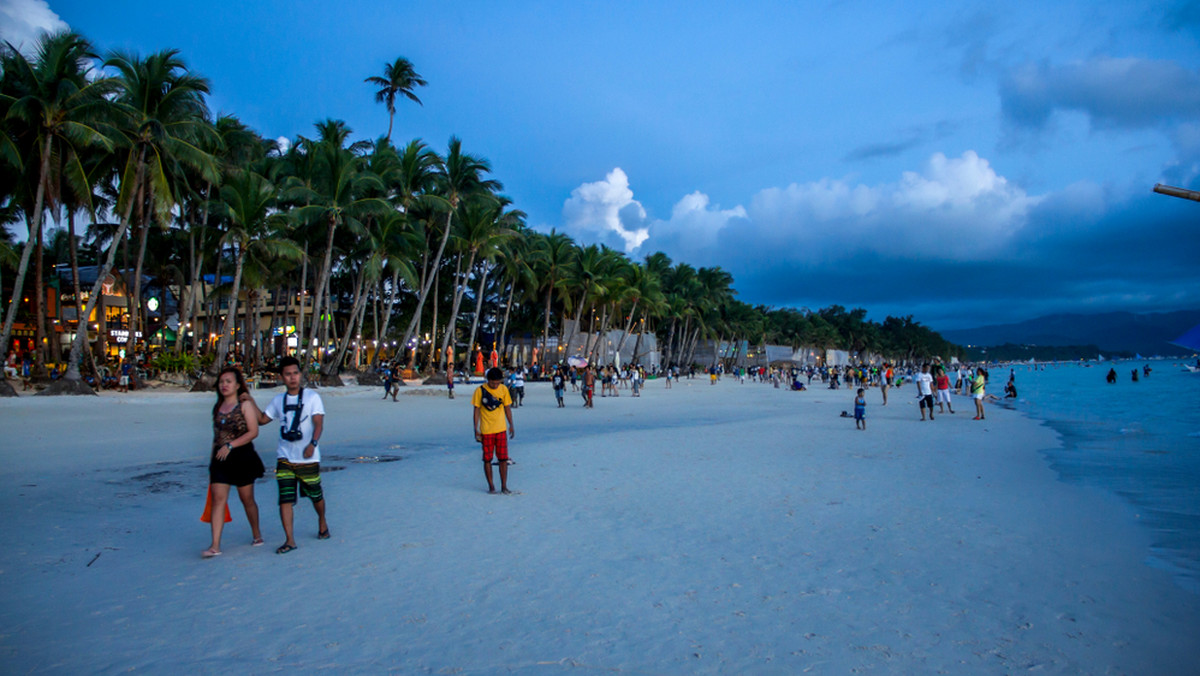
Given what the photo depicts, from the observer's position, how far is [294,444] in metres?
4.88

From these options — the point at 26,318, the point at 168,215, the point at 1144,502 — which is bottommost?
the point at 1144,502

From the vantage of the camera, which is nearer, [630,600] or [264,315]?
[630,600]

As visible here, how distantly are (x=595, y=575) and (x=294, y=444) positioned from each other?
2.53m

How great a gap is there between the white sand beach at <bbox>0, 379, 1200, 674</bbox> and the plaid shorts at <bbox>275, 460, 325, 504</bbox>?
0.47 meters

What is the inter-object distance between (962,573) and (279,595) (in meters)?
4.74

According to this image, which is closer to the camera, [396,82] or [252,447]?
Answer: [252,447]

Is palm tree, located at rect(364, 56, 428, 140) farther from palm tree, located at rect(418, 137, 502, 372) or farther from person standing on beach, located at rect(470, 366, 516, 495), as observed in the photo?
person standing on beach, located at rect(470, 366, 516, 495)

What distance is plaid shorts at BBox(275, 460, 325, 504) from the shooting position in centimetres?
488

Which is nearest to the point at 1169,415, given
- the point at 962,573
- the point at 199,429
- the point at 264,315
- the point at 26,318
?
the point at 962,573

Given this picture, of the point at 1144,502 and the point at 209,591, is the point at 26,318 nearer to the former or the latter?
the point at 209,591

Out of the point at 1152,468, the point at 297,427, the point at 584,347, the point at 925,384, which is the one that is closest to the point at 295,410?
the point at 297,427

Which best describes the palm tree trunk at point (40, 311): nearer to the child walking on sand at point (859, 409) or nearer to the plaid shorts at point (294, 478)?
the plaid shorts at point (294, 478)

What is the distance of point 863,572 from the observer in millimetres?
4598

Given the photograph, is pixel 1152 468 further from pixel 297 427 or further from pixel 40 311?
pixel 40 311
